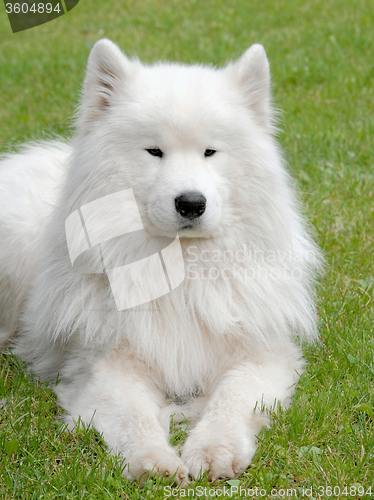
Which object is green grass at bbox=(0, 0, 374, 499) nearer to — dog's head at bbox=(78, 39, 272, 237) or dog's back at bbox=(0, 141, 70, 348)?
dog's back at bbox=(0, 141, 70, 348)

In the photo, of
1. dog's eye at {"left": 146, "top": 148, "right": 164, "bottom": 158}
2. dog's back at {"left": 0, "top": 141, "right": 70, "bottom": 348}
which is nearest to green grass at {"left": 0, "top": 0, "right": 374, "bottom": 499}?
dog's back at {"left": 0, "top": 141, "right": 70, "bottom": 348}

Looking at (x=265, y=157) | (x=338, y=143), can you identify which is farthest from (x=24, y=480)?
(x=338, y=143)

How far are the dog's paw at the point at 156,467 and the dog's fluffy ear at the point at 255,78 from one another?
177 cm

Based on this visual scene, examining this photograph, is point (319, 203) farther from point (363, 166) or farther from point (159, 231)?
point (159, 231)

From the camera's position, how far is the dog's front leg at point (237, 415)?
2.56 metres

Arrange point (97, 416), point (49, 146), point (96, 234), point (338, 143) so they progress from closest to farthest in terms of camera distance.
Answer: point (97, 416)
point (96, 234)
point (49, 146)
point (338, 143)

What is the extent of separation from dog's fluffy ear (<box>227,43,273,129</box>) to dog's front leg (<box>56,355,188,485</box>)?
4.80 feet

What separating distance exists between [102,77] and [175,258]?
1.00m

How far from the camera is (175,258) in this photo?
3.10 meters

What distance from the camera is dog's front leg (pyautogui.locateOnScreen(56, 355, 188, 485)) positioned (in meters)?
2.53

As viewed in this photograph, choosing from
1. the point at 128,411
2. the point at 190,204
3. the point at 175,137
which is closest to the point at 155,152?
the point at 175,137

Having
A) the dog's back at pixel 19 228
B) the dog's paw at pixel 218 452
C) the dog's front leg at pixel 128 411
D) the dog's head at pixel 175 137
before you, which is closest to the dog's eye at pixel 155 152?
the dog's head at pixel 175 137

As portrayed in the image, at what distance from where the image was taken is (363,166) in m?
6.12

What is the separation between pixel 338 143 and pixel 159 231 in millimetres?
4111
